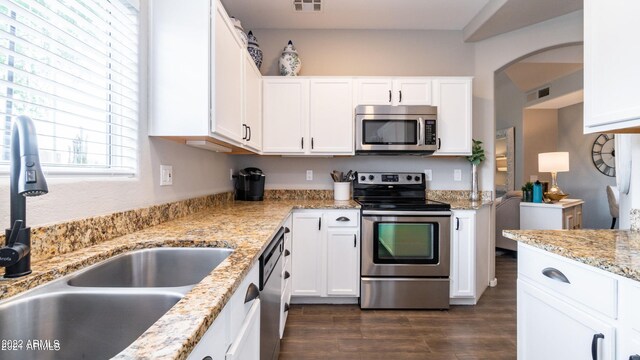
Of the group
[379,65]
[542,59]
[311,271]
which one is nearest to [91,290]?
[311,271]

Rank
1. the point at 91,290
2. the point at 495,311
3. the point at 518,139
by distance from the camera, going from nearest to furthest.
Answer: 1. the point at 91,290
2. the point at 495,311
3. the point at 518,139

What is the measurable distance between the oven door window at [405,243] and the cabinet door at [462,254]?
0.19 meters

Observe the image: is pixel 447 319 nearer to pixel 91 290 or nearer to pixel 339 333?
pixel 339 333

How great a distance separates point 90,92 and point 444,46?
3.10m

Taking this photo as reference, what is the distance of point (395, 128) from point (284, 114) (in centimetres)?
104

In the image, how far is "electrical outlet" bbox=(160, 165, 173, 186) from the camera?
1615 millimetres

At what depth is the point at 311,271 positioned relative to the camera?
252cm

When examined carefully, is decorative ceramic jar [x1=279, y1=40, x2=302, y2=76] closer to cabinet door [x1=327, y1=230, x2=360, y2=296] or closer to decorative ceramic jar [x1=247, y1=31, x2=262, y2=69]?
decorative ceramic jar [x1=247, y1=31, x2=262, y2=69]

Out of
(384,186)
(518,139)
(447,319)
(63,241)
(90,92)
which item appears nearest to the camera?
(63,241)

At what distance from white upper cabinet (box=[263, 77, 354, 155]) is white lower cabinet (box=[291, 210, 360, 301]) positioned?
66cm

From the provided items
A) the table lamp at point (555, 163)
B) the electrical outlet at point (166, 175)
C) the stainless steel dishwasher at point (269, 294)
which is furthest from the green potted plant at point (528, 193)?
the electrical outlet at point (166, 175)

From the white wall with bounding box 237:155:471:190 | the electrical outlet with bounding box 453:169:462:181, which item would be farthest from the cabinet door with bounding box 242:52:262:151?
the electrical outlet with bounding box 453:169:462:181

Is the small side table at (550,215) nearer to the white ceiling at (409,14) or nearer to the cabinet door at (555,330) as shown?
the white ceiling at (409,14)

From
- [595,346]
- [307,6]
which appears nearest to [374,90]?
[307,6]
